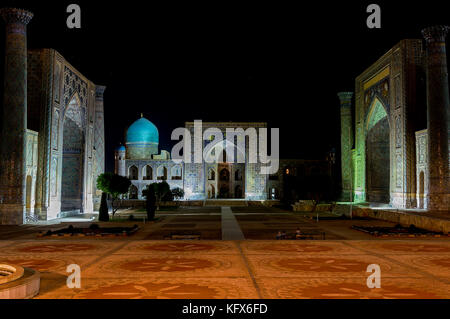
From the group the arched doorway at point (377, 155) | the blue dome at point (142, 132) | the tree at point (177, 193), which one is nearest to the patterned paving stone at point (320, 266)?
the arched doorway at point (377, 155)

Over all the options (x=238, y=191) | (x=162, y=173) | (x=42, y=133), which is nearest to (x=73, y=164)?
(x=42, y=133)

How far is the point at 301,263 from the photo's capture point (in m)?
6.60

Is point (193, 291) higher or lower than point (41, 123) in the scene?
lower

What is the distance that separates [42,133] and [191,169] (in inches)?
716

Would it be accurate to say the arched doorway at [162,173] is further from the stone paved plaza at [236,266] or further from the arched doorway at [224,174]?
the stone paved plaza at [236,266]

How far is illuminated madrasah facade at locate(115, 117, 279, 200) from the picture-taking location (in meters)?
32.9

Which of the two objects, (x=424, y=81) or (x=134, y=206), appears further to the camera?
(x=134, y=206)

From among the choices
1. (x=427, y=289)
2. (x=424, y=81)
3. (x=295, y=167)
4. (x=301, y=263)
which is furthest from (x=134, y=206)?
(x=427, y=289)

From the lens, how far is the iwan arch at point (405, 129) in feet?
51.1

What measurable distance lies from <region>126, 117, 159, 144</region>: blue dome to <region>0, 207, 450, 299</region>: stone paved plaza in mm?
26713

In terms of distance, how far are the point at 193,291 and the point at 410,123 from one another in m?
16.1

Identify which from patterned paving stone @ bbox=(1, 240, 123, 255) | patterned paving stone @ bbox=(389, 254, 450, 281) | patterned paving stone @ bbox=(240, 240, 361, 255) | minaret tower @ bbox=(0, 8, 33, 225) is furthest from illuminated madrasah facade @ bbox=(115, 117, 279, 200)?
patterned paving stone @ bbox=(389, 254, 450, 281)

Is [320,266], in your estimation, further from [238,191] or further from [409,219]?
[238,191]
